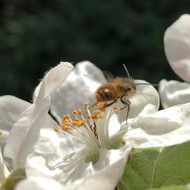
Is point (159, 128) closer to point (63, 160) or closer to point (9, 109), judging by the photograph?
point (63, 160)

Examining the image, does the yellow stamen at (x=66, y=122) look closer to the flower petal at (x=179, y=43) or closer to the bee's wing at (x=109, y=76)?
the bee's wing at (x=109, y=76)

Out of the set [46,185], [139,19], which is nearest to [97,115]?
[46,185]

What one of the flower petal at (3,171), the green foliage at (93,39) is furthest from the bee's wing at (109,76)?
the green foliage at (93,39)

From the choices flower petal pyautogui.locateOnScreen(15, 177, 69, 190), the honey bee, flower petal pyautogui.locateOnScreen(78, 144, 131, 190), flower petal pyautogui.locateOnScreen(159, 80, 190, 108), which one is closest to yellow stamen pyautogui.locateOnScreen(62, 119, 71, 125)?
the honey bee

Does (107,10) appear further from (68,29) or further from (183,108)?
(183,108)

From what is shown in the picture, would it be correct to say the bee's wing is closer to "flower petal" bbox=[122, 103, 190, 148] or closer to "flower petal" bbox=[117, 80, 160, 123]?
"flower petal" bbox=[117, 80, 160, 123]

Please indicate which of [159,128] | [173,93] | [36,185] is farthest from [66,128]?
[36,185]
